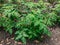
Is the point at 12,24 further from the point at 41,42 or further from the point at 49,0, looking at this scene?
the point at 49,0

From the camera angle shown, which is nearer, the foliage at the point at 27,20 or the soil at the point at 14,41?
the foliage at the point at 27,20

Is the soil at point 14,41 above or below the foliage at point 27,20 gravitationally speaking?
below

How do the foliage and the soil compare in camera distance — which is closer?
the foliage

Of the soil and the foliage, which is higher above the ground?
the foliage

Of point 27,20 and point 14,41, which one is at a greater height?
point 27,20

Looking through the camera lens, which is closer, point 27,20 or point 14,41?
point 27,20

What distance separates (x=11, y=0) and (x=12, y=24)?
0.88 metres

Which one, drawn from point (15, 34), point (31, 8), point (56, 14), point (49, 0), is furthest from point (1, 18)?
point (49, 0)

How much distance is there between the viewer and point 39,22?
15.7 ft

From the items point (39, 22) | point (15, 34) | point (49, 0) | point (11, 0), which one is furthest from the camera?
point (49, 0)

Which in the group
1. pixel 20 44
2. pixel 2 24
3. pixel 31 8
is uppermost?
pixel 31 8

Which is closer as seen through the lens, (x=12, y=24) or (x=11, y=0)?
(x=12, y=24)

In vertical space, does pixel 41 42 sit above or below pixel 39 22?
below

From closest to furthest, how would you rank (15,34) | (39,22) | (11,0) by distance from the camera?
(39,22) → (15,34) → (11,0)
